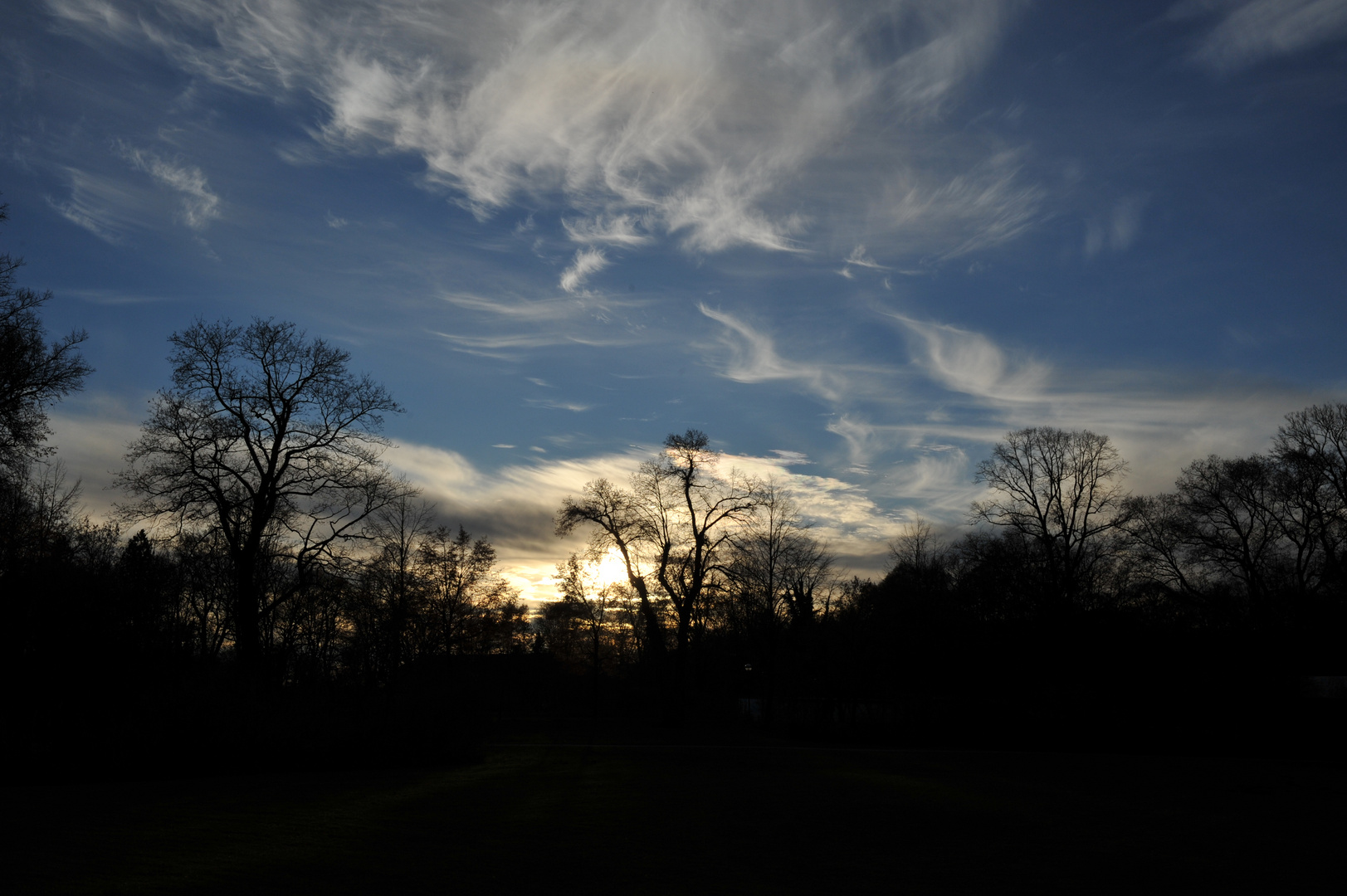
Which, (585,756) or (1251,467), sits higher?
(1251,467)

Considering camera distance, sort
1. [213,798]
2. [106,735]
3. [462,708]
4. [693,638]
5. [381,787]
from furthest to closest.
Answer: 1. [693,638]
2. [462,708]
3. [106,735]
4. [381,787]
5. [213,798]

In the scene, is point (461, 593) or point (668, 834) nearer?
point (668, 834)

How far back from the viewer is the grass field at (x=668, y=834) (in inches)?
320

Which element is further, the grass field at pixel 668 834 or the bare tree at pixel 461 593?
the bare tree at pixel 461 593

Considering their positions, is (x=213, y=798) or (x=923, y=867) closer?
(x=923, y=867)

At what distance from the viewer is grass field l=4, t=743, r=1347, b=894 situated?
8117 mm

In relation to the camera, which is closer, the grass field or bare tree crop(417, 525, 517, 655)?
the grass field

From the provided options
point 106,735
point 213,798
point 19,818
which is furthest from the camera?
point 106,735

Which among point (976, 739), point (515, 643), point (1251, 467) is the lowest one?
point (976, 739)

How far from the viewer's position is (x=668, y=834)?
35.9 feet

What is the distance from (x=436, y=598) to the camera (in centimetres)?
4753

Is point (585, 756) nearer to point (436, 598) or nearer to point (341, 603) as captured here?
point (341, 603)

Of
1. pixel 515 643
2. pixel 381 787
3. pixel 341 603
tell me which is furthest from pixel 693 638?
pixel 381 787

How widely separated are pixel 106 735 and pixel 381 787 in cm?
566
